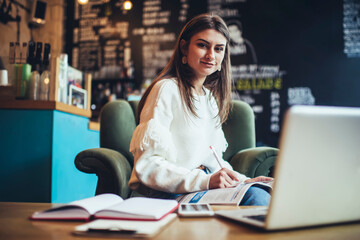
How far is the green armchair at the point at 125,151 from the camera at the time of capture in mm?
1491

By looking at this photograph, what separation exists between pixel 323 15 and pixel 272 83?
95cm

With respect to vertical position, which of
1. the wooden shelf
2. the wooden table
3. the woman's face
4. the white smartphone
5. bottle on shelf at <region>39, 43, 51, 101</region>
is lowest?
the white smartphone

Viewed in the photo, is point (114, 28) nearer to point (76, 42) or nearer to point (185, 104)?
point (76, 42)

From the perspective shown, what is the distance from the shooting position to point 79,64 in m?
4.55

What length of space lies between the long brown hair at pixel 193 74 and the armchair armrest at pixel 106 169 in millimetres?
269

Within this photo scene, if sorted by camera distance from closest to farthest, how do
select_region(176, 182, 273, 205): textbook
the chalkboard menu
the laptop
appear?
the laptop < select_region(176, 182, 273, 205): textbook < the chalkboard menu

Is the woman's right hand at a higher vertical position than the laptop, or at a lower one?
lower

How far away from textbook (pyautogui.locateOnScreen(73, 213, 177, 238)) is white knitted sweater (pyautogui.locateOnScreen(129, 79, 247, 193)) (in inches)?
21.0

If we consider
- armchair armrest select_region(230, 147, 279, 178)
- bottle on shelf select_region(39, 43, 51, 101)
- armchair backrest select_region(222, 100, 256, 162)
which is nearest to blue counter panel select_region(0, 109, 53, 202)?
bottle on shelf select_region(39, 43, 51, 101)

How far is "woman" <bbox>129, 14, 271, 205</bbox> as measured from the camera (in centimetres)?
113

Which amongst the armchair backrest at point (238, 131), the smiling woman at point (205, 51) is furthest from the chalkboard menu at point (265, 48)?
the smiling woman at point (205, 51)

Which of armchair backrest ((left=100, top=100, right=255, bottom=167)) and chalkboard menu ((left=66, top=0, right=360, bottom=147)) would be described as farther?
chalkboard menu ((left=66, top=0, right=360, bottom=147))

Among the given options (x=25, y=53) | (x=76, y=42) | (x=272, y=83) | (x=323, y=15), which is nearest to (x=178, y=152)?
(x=25, y=53)

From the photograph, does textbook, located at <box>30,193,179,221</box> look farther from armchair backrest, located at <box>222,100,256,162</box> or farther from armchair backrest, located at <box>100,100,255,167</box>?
armchair backrest, located at <box>222,100,256,162</box>
